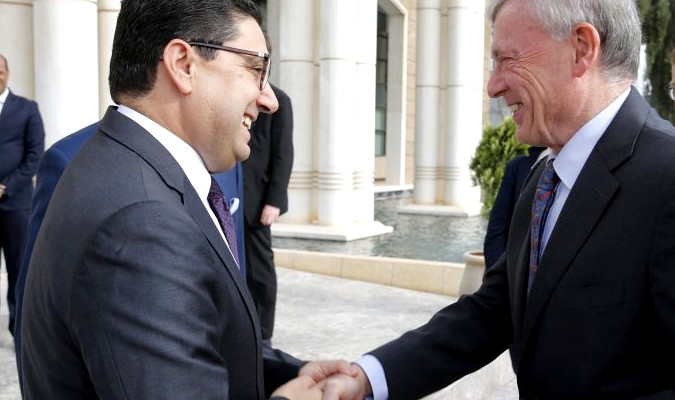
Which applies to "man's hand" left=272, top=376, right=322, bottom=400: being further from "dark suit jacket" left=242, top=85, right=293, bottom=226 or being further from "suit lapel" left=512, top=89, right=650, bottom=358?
"dark suit jacket" left=242, top=85, right=293, bottom=226

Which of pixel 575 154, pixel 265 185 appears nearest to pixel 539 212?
pixel 575 154

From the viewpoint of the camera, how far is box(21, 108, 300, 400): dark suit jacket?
1.36 m

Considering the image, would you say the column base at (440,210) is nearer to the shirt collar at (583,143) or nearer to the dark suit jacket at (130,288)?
the shirt collar at (583,143)

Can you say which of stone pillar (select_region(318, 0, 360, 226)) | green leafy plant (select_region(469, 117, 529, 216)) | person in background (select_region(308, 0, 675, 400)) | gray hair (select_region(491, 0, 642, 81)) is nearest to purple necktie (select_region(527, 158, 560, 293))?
person in background (select_region(308, 0, 675, 400))

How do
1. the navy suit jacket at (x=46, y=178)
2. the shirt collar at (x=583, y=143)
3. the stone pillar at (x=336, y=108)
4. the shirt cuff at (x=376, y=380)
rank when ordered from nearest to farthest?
1. the shirt collar at (x=583, y=143)
2. the shirt cuff at (x=376, y=380)
3. the navy suit jacket at (x=46, y=178)
4. the stone pillar at (x=336, y=108)

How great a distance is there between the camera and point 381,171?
22047 millimetres

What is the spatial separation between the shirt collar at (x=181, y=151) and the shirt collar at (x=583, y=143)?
0.89 metres

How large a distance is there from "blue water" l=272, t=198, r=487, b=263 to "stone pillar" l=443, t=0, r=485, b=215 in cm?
135

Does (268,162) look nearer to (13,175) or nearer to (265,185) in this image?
(265,185)

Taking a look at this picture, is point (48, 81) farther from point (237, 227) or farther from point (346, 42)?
point (346, 42)

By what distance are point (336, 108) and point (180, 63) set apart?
8845 mm

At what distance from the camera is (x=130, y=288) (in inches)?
53.4

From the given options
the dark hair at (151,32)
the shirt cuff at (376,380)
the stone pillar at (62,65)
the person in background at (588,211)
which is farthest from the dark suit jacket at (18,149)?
the dark hair at (151,32)

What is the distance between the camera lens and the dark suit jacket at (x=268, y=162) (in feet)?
17.9
